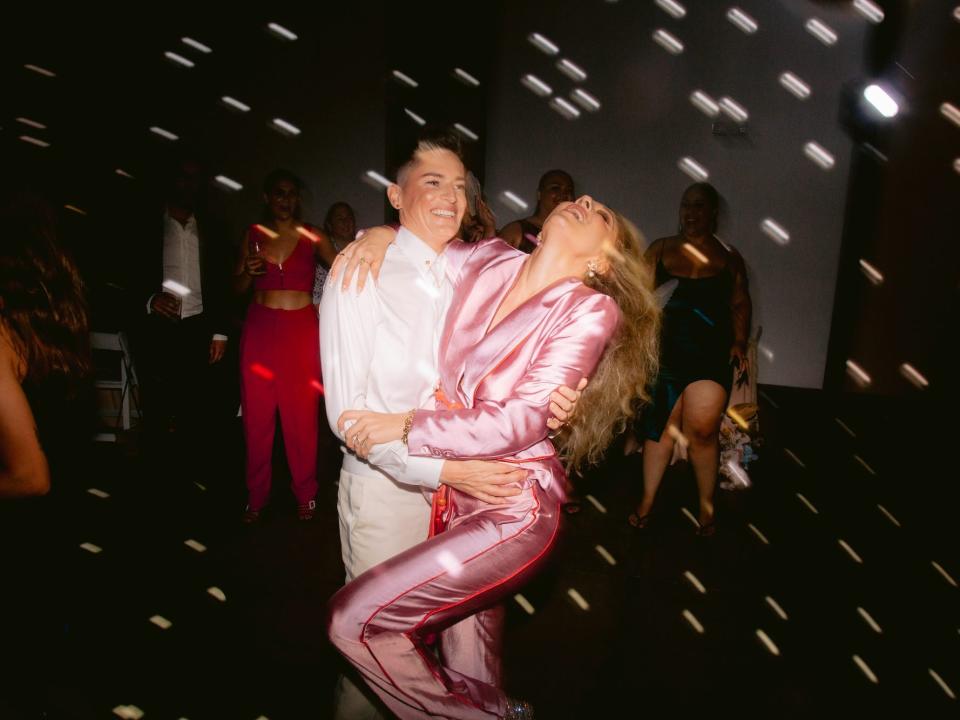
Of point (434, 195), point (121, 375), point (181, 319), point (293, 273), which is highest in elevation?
point (434, 195)

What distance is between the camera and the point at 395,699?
4.00 ft

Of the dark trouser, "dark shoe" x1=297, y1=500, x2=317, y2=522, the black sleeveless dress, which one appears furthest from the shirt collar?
the dark trouser

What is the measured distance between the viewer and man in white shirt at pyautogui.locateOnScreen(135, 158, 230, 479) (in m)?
3.56

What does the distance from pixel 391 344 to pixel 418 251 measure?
0.25 metres

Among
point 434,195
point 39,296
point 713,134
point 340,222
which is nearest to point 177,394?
point 340,222

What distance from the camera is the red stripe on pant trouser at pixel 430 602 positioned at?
119 cm

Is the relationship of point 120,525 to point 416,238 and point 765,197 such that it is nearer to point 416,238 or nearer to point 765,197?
point 416,238

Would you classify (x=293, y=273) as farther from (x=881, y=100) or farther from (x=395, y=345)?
(x=881, y=100)

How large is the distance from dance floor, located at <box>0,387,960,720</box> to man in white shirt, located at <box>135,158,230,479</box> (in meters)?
0.47

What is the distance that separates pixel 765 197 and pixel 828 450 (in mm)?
2368


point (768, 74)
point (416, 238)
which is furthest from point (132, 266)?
point (768, 74)

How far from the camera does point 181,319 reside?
12.2 ft

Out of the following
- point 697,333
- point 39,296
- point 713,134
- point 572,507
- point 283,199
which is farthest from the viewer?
point 713,134

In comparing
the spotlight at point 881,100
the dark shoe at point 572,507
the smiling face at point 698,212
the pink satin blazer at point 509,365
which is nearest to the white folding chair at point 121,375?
the dark shoe at point 572,507
